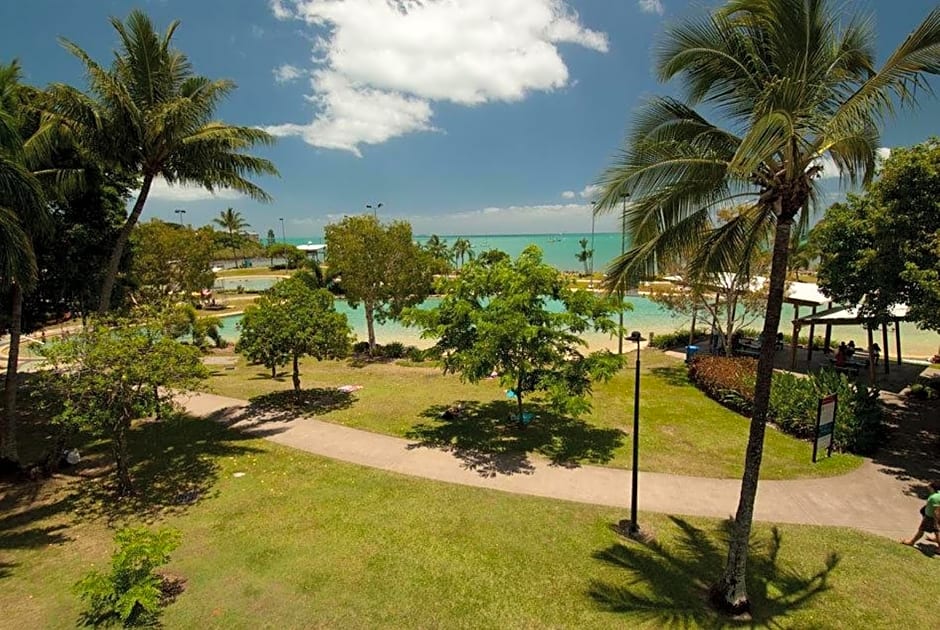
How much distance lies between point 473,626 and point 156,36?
50.3ft

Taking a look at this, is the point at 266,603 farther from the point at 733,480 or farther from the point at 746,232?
the point at 733,480

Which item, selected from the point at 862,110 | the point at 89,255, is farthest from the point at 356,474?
the point at 862,110

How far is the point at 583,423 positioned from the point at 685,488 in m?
4.57

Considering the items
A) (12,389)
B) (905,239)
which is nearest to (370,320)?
(12,389)

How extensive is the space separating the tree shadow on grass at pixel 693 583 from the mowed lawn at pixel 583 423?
10.7 ft

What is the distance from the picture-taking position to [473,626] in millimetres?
6727

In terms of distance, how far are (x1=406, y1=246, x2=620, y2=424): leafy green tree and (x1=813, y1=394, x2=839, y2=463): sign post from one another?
5.07 metres

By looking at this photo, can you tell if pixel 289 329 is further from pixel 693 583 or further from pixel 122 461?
pixel 693 583

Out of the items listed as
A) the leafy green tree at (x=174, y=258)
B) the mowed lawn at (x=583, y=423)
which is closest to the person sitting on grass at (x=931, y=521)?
the mowed lawn at (x=583, y=423)

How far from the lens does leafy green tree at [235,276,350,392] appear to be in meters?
15.6

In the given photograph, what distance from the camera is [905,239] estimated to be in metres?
11.6

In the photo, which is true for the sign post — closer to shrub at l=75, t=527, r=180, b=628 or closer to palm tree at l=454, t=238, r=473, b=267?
shrub at l=75, t=527, r=180, b=628

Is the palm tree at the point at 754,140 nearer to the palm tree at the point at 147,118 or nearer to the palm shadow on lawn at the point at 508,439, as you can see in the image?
the palm shadow on lawn at the point at 508,439

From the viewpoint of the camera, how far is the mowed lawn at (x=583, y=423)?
40.9 feet
